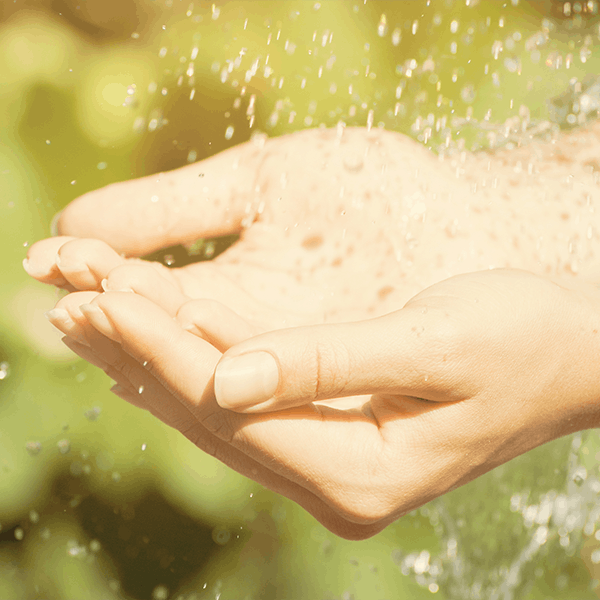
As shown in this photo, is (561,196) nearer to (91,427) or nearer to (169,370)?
(169,370)

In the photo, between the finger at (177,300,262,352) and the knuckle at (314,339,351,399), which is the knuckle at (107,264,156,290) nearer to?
the finger at (177,300,262,352)

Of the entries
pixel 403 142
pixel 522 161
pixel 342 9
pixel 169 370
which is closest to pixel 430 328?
pixel 169 370


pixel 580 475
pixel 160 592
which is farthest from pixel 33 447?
pixel 580 475

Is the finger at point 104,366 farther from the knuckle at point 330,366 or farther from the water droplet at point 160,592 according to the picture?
the water droplet at point 160,592

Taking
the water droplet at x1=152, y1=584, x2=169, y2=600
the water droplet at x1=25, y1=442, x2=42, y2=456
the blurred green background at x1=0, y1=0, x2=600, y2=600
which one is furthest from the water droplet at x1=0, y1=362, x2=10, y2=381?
the water droplet at x1=152, y1=584, x2=169, y2=600

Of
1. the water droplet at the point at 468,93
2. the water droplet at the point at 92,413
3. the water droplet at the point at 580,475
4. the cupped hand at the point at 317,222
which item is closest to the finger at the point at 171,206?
the cupped hand at the point at 317,222

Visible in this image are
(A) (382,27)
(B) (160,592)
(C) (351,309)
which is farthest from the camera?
(A) (382,27)

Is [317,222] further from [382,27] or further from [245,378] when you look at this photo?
[382,27]
